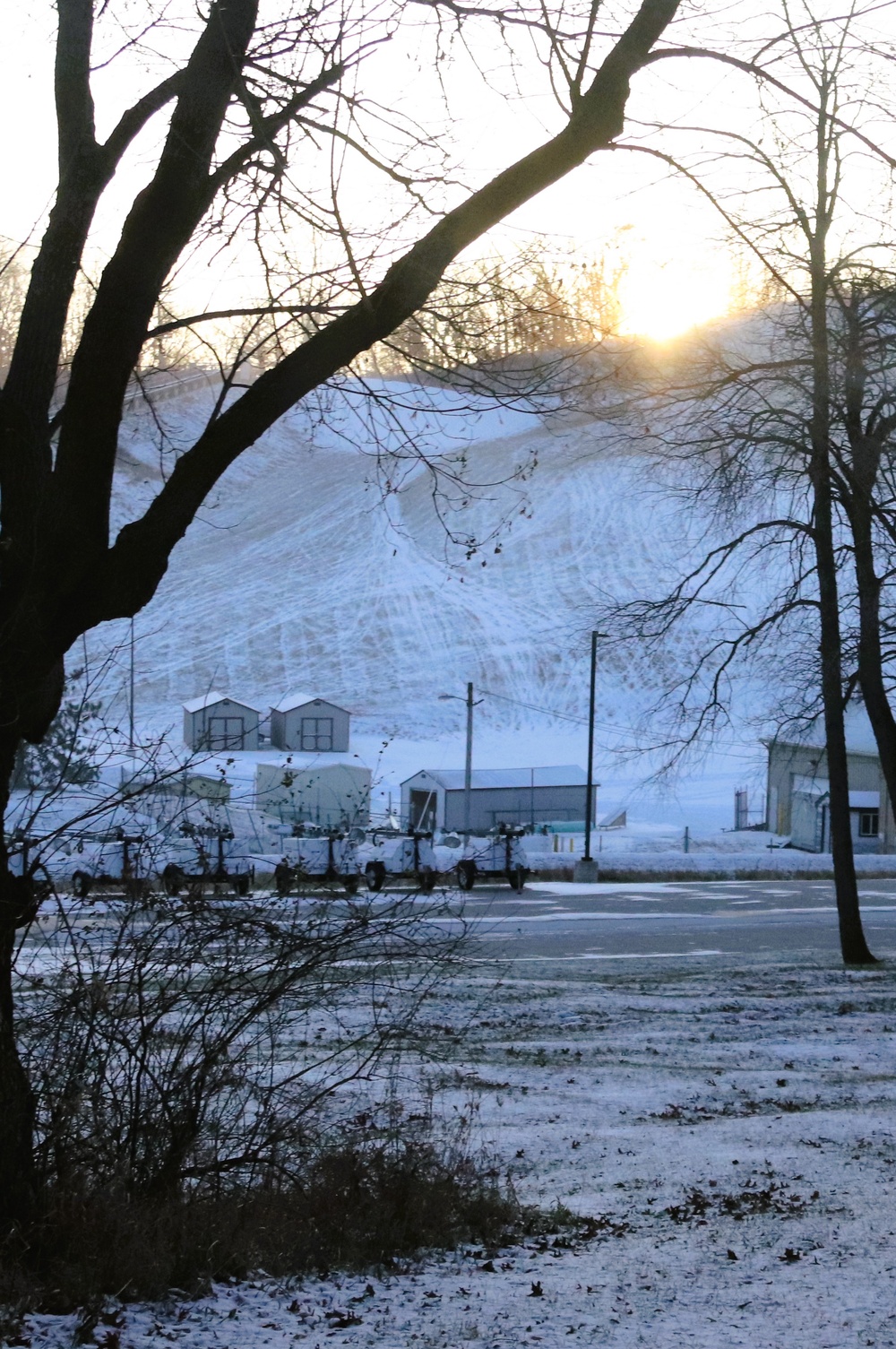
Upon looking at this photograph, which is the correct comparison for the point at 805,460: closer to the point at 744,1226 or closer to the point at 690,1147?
the point at 690,1147

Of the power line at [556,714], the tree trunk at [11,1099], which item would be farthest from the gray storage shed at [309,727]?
the tree trunk at [11,1099]

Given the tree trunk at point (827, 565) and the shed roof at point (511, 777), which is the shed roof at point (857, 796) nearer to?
the shed roof at point (511, 777)

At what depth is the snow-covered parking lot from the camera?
14.0 feet

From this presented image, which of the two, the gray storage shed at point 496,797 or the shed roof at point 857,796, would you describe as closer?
the shed roof at point 857,796

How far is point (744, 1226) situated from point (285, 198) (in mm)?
4408

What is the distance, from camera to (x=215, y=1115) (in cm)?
535

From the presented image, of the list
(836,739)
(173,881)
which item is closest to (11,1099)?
(173,881)

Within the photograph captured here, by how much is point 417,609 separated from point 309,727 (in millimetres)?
46763

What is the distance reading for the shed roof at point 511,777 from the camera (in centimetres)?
5572

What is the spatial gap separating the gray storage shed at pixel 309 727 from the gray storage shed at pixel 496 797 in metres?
15.0

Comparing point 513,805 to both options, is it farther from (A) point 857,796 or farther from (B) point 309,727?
(B) point 309,727

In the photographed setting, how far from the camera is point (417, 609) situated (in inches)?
4673

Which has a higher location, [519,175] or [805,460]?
[805,460]

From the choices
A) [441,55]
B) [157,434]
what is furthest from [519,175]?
[157,434]
